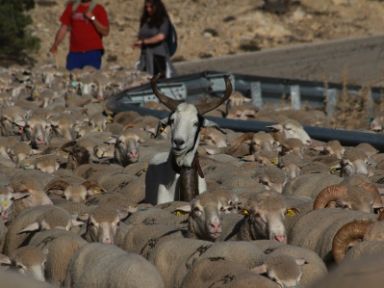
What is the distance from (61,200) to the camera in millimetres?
10672

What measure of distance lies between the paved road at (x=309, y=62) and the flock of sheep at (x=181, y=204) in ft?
33.7

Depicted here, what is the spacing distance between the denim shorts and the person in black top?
861 millimetres

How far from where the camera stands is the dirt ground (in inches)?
1341

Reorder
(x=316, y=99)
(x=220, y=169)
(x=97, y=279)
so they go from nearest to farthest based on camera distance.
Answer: (x=97, y=279)
(x=220, y=169)
(x=316, y=99)

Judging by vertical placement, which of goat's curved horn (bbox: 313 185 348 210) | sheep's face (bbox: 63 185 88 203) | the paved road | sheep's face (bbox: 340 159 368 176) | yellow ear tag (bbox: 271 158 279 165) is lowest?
the paved road

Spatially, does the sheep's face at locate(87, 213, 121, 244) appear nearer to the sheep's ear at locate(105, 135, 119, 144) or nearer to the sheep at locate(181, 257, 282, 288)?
the sheep at locate(181, 257, 282, 288)

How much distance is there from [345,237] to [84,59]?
15.3 metres

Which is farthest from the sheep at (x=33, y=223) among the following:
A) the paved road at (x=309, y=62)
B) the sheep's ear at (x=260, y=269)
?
the paved road at (x=309, y=62)

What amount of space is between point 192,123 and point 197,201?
1.53m

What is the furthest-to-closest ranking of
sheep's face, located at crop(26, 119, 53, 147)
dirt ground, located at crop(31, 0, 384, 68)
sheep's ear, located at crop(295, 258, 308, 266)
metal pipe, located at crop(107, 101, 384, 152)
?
dirt ground, located at crop(31, 0, 384, 68) < sheep's face, located at crop(26, 119, 53, 147) < metal pipe, located at crop(107, 101, 384, 152) < sheep's ear, located at crop(295, 258, 308, 266)

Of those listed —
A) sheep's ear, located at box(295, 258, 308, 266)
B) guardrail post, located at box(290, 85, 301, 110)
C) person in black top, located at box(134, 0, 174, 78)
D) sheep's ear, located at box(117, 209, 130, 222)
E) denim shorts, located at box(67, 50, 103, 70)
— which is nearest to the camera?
sheep's ear, located at box(295, 258, 308, 266)

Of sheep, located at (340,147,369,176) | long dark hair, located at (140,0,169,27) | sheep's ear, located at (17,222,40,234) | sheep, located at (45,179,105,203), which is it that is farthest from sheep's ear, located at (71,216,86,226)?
long dark hair, located at (140,0,169,27)

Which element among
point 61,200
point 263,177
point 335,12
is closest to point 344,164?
point 263,177

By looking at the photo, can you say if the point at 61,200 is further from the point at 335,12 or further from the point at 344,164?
the point at 335,12
